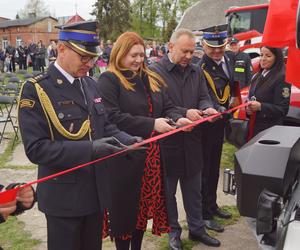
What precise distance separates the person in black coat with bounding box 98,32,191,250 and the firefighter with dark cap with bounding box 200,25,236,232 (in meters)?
0.75

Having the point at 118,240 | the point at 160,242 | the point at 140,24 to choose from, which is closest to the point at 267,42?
the point at 118,240

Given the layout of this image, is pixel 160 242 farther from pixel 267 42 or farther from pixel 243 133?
pixel 267 42

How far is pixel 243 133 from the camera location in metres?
4.31

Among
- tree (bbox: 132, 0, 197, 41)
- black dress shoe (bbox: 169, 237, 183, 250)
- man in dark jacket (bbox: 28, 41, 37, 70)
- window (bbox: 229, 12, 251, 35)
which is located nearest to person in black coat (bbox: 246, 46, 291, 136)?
black dress shoe (bbox: 169, 237, 183, 250)

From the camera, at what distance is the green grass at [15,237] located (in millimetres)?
3570

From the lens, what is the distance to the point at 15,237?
3748 mm

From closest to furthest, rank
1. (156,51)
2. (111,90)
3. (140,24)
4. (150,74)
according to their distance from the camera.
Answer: (111,90) < (150,74) < (156,51) < (140,24)

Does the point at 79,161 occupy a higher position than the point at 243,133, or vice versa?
the point at 79,161

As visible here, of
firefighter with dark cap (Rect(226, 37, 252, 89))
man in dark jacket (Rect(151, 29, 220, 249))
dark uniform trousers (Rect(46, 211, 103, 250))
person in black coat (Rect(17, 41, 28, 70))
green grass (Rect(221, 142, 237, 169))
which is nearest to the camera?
dark uniform trousers (Rect(46, 211, 103, 250))

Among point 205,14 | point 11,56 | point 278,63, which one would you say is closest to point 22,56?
point 11,56

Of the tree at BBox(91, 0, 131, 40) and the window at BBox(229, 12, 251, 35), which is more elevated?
the tree at BBox(91, 0, 131, 40)

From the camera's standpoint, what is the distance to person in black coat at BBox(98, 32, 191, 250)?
2877 millimetres

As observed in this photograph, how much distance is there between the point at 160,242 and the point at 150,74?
1555 millimetres

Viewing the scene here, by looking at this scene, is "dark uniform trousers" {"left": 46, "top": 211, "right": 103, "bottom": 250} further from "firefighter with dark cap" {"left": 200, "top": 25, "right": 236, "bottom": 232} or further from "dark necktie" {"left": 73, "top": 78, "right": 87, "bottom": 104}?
"firefighter with dark cap" {"left": 200, "top": 25, "right": 236, "bottom": 232}
